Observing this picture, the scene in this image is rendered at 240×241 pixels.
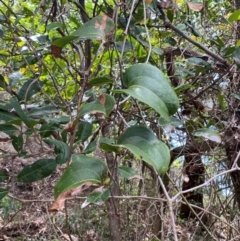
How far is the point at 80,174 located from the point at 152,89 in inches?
5.0

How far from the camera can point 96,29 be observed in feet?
1.83

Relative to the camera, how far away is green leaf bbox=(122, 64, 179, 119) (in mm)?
425

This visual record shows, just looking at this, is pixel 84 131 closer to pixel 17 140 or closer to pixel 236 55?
pixel 17 140

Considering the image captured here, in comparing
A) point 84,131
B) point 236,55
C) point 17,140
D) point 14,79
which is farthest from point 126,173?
point 236,55

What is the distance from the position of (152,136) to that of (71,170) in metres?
0.11

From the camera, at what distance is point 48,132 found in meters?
0.73

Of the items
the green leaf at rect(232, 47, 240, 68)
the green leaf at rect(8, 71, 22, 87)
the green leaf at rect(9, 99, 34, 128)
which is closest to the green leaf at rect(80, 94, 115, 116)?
the green leaf at rect(9, 99, 34, 128)

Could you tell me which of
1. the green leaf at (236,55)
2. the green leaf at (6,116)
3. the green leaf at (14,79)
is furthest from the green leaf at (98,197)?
the green leaf at (236,55)

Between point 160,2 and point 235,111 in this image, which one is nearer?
point 160,2

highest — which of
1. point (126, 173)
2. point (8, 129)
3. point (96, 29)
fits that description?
point (96, 29)

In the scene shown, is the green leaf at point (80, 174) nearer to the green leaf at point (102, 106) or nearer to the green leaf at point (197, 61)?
the green leaf at point (102, 106)

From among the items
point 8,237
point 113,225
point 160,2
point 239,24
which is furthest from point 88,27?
point 8,237

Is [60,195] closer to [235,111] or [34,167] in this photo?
[34,167]

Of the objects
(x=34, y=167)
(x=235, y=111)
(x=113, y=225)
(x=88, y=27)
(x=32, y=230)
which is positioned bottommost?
(x=32, y=230)
